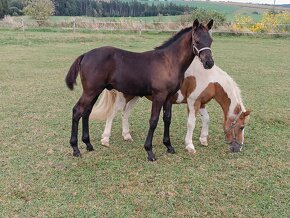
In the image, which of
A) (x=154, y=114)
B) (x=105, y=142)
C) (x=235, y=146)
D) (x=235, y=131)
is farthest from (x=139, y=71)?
(x=235, y=146)

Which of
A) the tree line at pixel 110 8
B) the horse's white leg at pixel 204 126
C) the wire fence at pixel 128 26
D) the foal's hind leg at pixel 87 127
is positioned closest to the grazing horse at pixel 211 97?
the horse's white leg at pixel 204 126

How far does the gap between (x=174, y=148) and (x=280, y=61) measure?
37.1 ft

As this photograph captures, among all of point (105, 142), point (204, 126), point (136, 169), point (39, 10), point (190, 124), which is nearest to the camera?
point (136, 169)

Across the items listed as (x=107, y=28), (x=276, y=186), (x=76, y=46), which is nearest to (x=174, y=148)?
(x=276, y=186)

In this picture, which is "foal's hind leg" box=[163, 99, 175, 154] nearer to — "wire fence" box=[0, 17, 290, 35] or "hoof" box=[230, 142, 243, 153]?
"hoof" box=[230, 142, 243, 153]

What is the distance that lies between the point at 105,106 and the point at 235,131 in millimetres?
2003

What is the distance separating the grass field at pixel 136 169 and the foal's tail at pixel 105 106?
419 mm

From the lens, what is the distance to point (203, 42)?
157 inches

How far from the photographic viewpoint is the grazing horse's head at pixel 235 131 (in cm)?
473

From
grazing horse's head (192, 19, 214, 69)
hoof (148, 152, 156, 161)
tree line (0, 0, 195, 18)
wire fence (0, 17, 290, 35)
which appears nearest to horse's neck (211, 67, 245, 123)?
grazing horse's head (192, 19, 214, 69)

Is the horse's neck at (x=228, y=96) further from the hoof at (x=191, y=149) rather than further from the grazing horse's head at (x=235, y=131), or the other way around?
the hoof at (x=191, y=149)

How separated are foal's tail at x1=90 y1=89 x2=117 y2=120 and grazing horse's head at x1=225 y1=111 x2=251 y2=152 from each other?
5.77ft

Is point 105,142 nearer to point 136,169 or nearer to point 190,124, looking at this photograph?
point 136,169

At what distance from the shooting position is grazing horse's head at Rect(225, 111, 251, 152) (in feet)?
15.5
